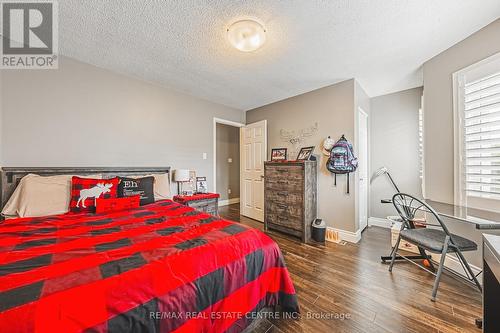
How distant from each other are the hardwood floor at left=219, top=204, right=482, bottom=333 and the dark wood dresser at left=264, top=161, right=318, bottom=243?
22.0 inches

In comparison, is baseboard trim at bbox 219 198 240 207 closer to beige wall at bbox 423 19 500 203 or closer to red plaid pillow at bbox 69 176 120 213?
red plaid pillow at bbox 69 176 120 213

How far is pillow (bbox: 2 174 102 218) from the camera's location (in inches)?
A: 71.5

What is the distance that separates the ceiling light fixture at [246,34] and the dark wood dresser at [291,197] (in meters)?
1.74

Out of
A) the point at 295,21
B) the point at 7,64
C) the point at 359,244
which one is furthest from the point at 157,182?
the point at 359,244

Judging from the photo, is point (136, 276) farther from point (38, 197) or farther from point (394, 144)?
point (394, 144)

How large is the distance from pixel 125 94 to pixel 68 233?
214 centimetres

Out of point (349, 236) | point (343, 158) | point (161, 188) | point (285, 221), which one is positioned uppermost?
point (343, 158)

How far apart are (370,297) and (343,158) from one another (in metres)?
1.71

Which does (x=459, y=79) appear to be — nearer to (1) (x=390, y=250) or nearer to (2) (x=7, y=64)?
(1) (x=390, y=250)

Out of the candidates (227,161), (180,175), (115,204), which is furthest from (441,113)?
(227,161)

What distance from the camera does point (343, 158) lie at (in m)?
2.78

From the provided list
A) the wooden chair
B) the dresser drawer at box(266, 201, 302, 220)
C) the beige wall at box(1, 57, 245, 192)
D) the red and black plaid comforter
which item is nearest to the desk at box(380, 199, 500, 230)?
the wooden chair

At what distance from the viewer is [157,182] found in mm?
2736

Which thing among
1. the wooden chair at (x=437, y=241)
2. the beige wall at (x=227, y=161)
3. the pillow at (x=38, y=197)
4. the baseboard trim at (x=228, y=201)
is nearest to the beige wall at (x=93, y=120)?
the pillow at (x=38, y=197)
